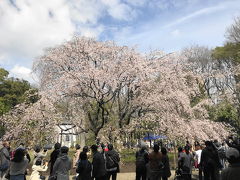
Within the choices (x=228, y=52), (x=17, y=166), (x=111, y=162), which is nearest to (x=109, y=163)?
(x=111, y=162)

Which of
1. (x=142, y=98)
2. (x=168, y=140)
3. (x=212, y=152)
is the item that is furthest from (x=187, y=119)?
(x=212, y=152)

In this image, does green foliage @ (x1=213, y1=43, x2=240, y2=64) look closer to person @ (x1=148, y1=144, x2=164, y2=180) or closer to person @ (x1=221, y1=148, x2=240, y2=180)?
person @ (x1=148, y1=144, x2=164, y2=180)

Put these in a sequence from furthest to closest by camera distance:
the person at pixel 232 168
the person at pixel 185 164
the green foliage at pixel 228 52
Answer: the green foliage at pixel 228 52
the person at pixel 185 164
the person at pixel 232 168

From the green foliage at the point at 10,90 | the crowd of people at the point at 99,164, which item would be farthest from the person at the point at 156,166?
the green foliage at the point at 10,90

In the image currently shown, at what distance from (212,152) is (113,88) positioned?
8.90m

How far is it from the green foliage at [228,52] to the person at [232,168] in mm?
25939

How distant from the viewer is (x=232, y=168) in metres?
3.06

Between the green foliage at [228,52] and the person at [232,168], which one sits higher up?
the green foliage at [228,52]

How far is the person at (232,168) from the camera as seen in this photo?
2.98 metres

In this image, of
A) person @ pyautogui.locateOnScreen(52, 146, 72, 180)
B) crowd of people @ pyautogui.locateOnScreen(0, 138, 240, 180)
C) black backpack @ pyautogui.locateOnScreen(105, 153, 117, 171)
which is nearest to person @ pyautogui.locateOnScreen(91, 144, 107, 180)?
crowd of people @ pyautogui.locateOnScreen(0, 138, 240, 180)

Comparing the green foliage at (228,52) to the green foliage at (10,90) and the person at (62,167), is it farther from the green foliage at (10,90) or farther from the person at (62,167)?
the green foliage at (10,90)

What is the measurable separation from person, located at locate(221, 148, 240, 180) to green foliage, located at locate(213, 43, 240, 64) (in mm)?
25939

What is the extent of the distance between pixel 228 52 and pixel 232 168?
2887cm

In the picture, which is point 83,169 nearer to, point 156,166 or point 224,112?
point 156,166
